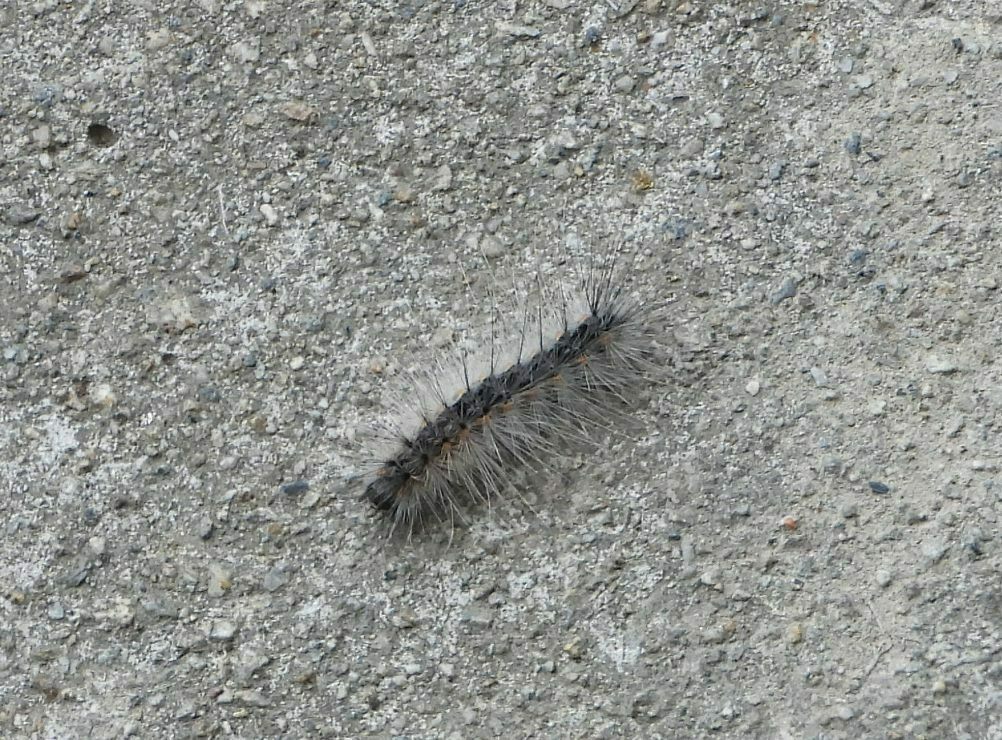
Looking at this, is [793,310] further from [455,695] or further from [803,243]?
[455,695]

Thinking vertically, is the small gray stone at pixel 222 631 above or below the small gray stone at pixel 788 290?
above

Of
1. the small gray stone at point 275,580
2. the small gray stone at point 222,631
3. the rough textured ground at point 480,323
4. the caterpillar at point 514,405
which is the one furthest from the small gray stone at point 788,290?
the small gray stone at point 222,631

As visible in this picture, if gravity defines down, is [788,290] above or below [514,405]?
below

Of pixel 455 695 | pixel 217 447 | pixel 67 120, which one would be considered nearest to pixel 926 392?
pixel 455 695

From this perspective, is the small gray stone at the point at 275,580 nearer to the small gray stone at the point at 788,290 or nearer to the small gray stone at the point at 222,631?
the small gray stone at the point at 222,631

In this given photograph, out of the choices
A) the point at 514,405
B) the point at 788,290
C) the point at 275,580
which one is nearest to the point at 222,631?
the point at 275,580

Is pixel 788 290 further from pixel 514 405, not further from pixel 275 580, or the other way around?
pixel 275 580
